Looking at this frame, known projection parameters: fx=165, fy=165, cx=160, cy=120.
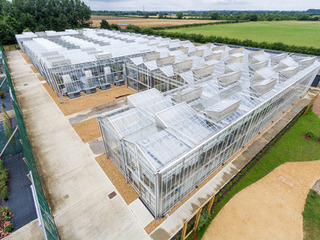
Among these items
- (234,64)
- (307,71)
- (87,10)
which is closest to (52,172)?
(234,64)

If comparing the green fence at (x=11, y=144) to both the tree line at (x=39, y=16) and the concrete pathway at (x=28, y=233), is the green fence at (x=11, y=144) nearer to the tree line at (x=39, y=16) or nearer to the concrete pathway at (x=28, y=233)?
the concrete pathway at (x=28, y=233)

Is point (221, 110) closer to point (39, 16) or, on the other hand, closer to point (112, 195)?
point (112, 195)

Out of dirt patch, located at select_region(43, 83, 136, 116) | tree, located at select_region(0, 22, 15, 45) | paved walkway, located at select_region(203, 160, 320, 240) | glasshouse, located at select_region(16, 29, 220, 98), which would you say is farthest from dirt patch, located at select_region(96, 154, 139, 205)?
tree, located at select_region(0, 22, 15, 45)

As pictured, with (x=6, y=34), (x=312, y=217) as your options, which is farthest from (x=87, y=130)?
(x=6, y=34)

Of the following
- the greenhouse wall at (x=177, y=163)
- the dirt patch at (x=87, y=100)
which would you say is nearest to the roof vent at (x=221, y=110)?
the greenhouse wall at (x=177, y=163)

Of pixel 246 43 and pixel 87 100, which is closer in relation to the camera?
pixel 87 100

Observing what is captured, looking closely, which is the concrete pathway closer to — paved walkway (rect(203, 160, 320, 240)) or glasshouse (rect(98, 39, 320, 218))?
glasshouse (rect(98, 39, 320, 218))

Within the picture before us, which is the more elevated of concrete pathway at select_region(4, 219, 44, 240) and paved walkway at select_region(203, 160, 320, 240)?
concrete pathway at select_region(4, 219, 44, 240)
